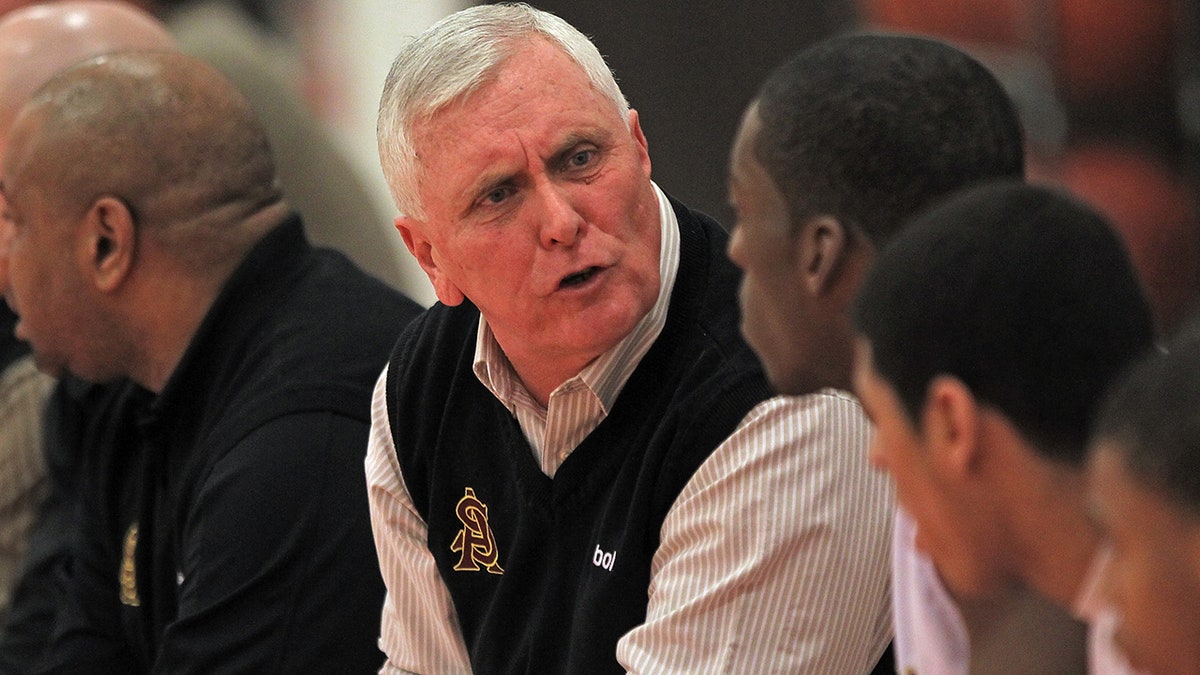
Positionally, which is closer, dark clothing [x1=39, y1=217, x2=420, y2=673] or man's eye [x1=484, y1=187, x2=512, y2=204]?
man's eye [x1=484, y1=187, x2=512, y2=204]

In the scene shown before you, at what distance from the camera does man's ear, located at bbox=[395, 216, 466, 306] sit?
2.03 meters

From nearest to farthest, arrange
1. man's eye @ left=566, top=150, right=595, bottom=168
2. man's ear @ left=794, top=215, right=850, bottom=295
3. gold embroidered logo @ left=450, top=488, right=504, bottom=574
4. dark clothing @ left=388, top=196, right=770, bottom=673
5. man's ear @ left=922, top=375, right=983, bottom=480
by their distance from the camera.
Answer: man's ear @ left=922, top=375, right=983, bottom=480 < man's ear @ left=794, top=215, right=850, bottom=295 < dark clothing @ left=388, top=196, right=770, bottom=673 < man's eye @ left=566, top=150, right=595, bottom=168 < gold embroidered logo @ left=450, top=488, right=504, bottom=574

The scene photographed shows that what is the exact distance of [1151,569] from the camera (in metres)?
0.98

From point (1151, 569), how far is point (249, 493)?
1.53m

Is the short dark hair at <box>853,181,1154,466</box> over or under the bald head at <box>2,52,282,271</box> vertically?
over

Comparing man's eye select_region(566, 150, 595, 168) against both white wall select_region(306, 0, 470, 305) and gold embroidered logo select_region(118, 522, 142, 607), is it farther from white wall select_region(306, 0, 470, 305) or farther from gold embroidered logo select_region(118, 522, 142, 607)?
white wall select_region(306, 0, 470, 305)

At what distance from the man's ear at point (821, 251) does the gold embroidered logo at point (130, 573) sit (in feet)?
5.04

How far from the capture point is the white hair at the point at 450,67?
188 centimetres

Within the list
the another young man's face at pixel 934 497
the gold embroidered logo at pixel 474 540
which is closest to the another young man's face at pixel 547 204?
the gold embroidered logo at pixel 474 540

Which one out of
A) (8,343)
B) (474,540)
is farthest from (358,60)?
(474,540)

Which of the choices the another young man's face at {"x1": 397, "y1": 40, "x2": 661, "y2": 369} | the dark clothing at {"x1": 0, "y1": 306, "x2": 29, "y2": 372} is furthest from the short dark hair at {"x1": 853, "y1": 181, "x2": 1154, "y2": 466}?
the dark clothing at {"x1": 0, "y1": 306, "x2": 29, "y2": 372}

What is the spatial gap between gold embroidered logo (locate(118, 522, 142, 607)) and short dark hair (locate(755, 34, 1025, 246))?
5.03ft

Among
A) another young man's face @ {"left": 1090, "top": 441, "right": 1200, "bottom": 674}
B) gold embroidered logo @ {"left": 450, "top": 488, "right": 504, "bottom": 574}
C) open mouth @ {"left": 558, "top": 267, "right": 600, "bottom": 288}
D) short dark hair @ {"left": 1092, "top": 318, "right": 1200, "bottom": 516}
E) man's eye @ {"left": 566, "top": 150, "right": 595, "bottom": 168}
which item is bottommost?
gold embroidered logo @ {"left": 450, "top": 488, "right": 504, "bottom": 574}

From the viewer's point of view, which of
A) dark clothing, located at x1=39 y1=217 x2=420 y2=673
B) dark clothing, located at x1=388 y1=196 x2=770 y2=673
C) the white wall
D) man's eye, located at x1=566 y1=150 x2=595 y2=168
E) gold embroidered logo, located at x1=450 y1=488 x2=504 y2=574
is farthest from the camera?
the white wall
